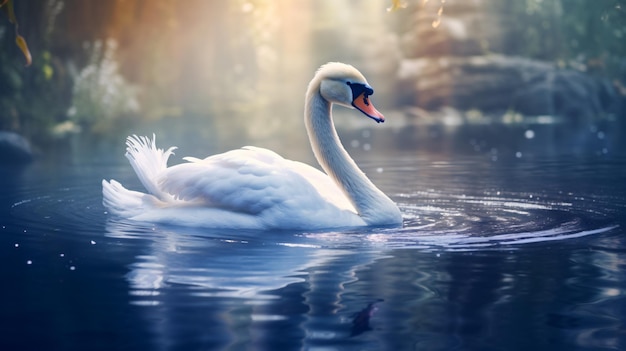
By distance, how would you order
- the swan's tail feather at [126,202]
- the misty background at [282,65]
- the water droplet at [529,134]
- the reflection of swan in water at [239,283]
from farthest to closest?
the misty background at [282,65] < the water droplet at [529,134] < the swan's tail feather at [126,202] < the reflection of swan in water at [239,283]

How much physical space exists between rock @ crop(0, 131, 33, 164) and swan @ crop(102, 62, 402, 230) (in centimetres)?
652

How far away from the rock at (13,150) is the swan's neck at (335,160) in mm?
7336

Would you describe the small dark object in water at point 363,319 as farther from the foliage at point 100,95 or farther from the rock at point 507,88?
the rock at point 507,88

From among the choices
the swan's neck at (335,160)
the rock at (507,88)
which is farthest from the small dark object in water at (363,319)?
the rock at (507,88)

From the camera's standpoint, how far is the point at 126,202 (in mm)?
7895

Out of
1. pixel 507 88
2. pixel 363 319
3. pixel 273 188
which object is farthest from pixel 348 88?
pixel 507 88

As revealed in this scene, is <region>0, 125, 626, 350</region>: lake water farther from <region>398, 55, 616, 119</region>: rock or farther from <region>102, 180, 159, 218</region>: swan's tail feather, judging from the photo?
<region>398, 55, 616, 119</region>: rock

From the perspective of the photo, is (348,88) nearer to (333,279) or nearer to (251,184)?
(251,184)

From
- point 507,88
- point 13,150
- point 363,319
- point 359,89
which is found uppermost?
point 507,88

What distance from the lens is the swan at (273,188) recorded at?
7.14m

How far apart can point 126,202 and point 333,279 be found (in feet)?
10.1

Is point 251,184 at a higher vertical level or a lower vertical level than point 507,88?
lower

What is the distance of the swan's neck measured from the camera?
25.1 feet

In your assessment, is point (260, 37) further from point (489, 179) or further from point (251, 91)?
point (489, 179)
